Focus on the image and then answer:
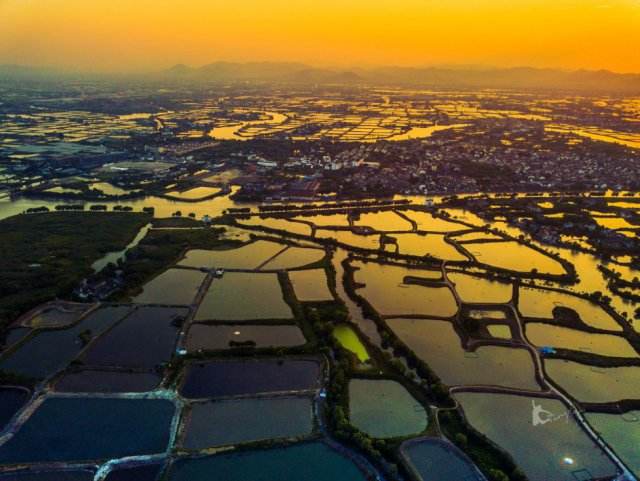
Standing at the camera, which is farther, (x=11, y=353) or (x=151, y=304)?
(x=151, y=304)

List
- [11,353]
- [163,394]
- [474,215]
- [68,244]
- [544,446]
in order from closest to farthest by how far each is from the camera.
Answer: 1. [544,446]
2. [163,394]
3. [11,353]
4. [68,244]
5. [474,215]

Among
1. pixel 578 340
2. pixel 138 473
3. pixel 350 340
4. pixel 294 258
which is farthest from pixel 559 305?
pixel 138 473

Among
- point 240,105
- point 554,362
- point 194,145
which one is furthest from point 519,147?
point 240,105

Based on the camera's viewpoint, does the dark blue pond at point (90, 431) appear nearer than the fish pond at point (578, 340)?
Yes

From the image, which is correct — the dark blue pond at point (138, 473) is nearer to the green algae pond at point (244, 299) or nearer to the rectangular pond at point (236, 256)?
the green algae pond at point (244, 299)

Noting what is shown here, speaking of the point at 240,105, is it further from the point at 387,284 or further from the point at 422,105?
the point at 387,284

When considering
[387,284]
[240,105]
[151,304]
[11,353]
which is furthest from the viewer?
[240,105]

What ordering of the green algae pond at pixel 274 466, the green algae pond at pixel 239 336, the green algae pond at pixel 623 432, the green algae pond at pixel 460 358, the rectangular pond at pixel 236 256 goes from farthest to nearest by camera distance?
1. the rectangular pond at pixel 236 256
2. the green algae pond at pixel 239 336
3. the green algae pond at pixel 460 358
4. the green algae pond at pixel 623 432
5. the green algae pond at pixel 274 466

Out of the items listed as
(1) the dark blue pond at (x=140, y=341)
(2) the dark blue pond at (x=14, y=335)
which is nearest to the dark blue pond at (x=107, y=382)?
(1) the dark blue pond at (x=140, y=341)
